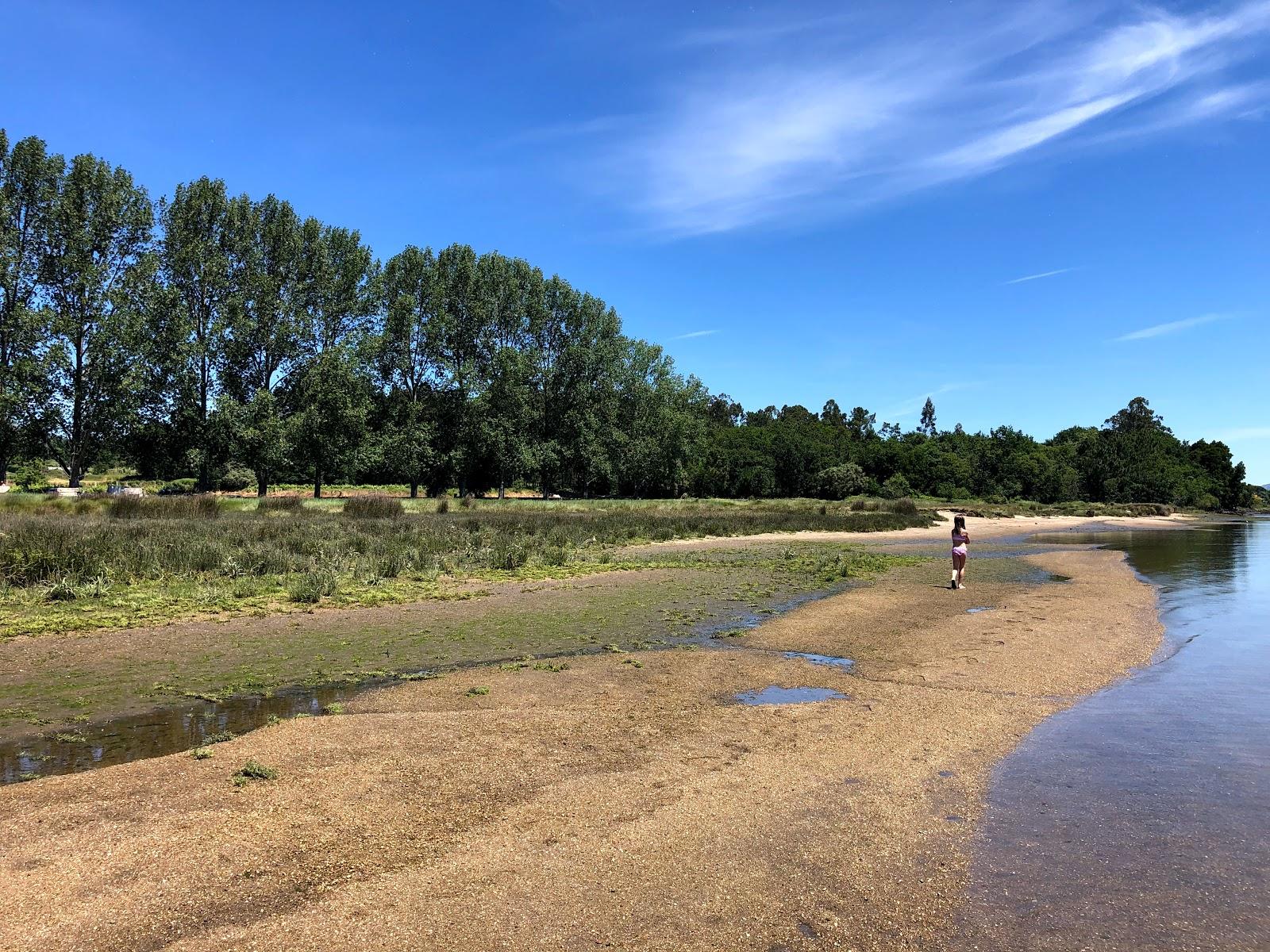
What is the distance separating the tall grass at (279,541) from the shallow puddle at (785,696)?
396 inches

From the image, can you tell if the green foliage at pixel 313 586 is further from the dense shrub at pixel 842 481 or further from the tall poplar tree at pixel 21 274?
the dense shrub at pixel 842 481

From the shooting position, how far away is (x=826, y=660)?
1102 centimetres

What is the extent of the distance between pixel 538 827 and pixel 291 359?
163ft

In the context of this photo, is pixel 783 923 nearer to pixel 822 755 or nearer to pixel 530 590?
pixel 822 755

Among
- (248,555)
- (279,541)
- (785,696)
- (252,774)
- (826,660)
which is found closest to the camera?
(252,774)

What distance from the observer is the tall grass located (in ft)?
52.0

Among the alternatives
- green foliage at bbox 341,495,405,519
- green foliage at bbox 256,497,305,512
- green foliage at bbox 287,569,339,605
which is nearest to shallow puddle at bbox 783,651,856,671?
green foliage at bbox 287,569,339,605

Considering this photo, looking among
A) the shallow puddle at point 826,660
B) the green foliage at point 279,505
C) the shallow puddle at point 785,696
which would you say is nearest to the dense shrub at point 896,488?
the green foliage at point 279,505

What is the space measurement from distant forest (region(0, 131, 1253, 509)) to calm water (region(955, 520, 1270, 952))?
4549 cm

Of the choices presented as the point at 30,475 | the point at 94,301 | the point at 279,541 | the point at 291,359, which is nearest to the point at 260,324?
the point at 291,359

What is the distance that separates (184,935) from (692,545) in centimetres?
2979

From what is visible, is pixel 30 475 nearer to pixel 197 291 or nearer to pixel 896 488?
pixel 197 291

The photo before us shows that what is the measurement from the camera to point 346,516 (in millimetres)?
30719

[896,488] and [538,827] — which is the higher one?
[896,488]
